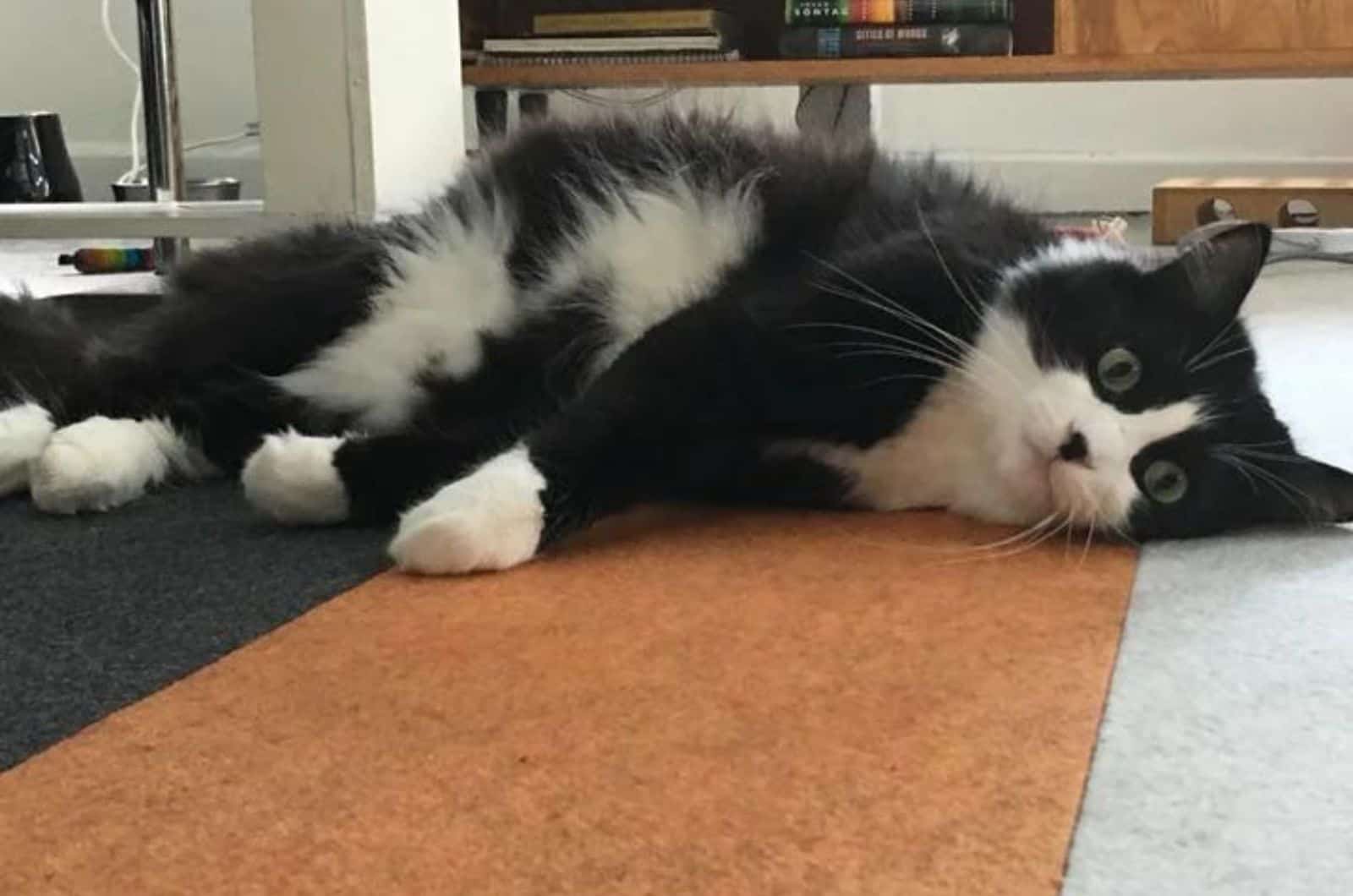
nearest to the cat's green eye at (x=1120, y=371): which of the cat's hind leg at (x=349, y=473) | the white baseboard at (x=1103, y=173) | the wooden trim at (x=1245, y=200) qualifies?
the cat's hind leg at (x=349, y=473)

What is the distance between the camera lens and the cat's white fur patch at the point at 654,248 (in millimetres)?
1515

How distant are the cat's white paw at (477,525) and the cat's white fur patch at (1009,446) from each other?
0.88 ft

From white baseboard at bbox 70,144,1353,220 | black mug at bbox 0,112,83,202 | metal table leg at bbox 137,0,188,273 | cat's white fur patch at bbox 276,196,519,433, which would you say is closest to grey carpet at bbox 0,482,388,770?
cat's white fur patch at bbox 276,196,519,433

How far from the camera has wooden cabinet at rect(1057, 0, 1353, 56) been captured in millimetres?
3035

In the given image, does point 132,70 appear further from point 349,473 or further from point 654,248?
point 349,473

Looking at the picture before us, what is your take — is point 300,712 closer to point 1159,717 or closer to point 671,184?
point 1159,717

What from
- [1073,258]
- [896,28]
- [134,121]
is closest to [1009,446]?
[1073,258]

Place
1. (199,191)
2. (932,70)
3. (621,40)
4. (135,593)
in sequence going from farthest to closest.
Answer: (199,191), (621,40), (932,70), (135,593)

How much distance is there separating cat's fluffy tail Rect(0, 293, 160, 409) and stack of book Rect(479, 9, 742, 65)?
5.96 feet

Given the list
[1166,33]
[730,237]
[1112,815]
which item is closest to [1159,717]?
[1112,815]

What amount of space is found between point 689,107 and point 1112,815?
1130 mm

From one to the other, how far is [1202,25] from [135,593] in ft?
8.22

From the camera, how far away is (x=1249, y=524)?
137cm

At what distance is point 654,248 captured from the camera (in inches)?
61.4
